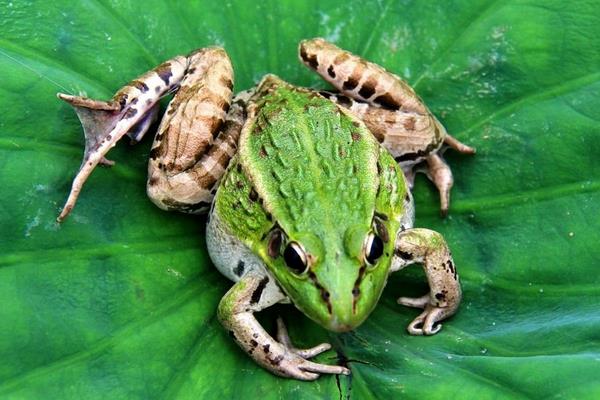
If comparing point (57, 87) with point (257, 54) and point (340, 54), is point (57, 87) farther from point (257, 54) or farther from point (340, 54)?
point (340, 54)

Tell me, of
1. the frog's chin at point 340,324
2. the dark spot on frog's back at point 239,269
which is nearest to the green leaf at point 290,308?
the dark spot on frog's back at point 239,269

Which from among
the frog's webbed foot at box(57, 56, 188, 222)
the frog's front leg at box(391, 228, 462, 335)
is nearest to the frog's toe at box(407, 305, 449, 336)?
the frog's front leg at box(391, 228, 462, 335)

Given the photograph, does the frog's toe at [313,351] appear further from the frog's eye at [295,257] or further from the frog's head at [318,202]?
the frog's eye at [295,257]

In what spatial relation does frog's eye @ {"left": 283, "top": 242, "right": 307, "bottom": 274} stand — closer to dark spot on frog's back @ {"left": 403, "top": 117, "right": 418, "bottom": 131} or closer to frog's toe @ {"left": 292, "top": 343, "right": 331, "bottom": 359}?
frog's toe @ {"left": 292, "top": 343, "right": 331, "bottom": 359}

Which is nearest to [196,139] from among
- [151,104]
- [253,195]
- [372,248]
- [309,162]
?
[151,104]

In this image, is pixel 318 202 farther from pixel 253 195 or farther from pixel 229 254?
pixel 229 254

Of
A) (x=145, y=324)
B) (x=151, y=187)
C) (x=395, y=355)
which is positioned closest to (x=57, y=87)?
(x=151, y=187)
